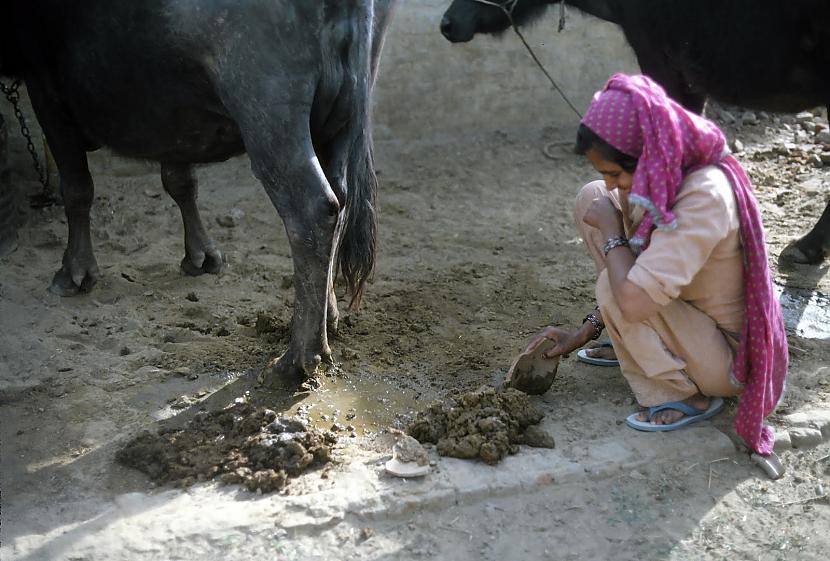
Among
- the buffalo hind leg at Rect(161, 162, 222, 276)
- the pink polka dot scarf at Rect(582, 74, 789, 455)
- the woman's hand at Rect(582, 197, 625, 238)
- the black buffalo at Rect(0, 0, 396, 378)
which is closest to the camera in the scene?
the pink polka dot scarf at Rect(582, 74, 789, 455)

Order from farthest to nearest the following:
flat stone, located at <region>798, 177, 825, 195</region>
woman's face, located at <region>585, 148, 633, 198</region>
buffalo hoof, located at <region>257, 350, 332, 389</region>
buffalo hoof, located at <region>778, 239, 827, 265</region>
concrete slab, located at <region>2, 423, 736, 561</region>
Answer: flat stone, located at <region>798, 177, 825, 195</region> → buffalo hoof, located at <region>778, 239, 827, 265</region> → buffalo hoof, located at <region>257, 350, 332, 389</region> → woman's face, located at <region>585, 148, 633, 198</region> → concrete slab, located at <region>2, 423, 736, 561</region>

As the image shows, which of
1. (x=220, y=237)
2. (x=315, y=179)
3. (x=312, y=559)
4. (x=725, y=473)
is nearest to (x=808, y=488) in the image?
(x=725, y=473)

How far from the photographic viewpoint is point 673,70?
5180 millimetres

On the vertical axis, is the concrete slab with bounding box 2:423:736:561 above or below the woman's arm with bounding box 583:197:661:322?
below

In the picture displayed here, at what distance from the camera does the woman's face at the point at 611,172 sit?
2922 mm

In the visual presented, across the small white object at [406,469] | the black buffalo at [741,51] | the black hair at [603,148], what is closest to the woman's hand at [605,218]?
the black hair at [603,148]

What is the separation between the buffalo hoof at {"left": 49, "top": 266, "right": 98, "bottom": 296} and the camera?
175 inches

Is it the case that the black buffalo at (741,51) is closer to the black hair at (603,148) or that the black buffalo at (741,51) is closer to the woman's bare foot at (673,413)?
the woman's bare foot at (673,413)

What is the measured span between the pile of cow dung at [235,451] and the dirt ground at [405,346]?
0.08 meters

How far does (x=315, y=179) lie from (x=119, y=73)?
1014mm

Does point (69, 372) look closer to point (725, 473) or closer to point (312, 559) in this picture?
point (312, 559)

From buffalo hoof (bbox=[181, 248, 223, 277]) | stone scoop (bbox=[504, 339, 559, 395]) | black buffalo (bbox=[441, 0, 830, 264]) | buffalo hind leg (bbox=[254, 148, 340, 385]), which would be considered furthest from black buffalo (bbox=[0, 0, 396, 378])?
black buffalo (bbox=[441, 0, 830, 264])

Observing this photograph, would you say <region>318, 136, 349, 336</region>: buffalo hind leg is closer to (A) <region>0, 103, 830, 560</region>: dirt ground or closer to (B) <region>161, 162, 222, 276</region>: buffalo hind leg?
(A) <region>0, 103, 830, 560</region>: dirt ground

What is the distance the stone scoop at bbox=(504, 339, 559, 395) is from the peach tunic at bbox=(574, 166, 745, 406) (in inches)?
10.5
